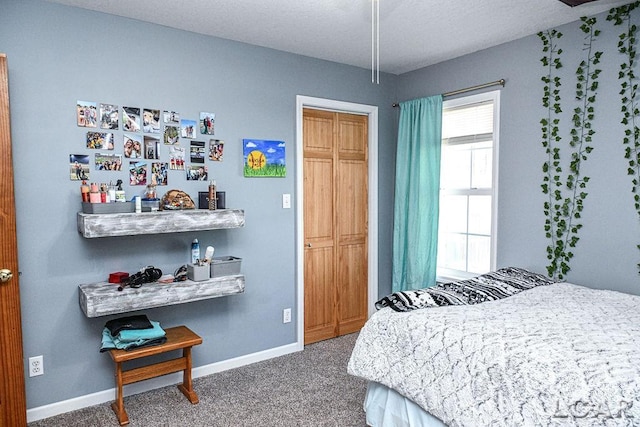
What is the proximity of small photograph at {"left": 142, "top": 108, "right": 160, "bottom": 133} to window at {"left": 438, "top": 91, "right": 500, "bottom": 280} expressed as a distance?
2.45 meters

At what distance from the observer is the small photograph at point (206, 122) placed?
316cm

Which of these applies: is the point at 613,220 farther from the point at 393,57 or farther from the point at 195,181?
the point at 195,181

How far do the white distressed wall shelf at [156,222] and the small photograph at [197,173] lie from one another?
31 cm

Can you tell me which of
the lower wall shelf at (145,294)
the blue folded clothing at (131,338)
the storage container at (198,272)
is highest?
the storage container at (198,272)

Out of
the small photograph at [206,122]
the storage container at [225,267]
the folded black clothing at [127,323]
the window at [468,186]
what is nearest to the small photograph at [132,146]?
the small photograph at [206,122]

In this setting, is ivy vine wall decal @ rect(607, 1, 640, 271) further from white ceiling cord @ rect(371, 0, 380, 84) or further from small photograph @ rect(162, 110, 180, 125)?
small photograph @ rect(162, 110, 180, 125)

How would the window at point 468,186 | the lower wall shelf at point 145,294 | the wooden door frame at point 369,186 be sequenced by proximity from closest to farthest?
1. the lower wall shelf at point 145,294
2. the window at point 468,186
3. the wooden door frame at point 369,186

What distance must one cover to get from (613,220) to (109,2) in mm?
3492

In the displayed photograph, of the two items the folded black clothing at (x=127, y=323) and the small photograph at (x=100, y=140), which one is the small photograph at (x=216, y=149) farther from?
the folded black clothing at (x=127, y=323)

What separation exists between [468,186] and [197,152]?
7.64ft

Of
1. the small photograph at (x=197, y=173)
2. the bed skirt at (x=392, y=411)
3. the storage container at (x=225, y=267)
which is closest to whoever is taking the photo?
the bed skirt at (x=392, y=411)

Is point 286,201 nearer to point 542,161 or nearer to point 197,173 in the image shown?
point 197,173

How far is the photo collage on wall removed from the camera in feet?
9.00

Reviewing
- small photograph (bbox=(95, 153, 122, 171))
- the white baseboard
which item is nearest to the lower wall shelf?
the white baseboard
